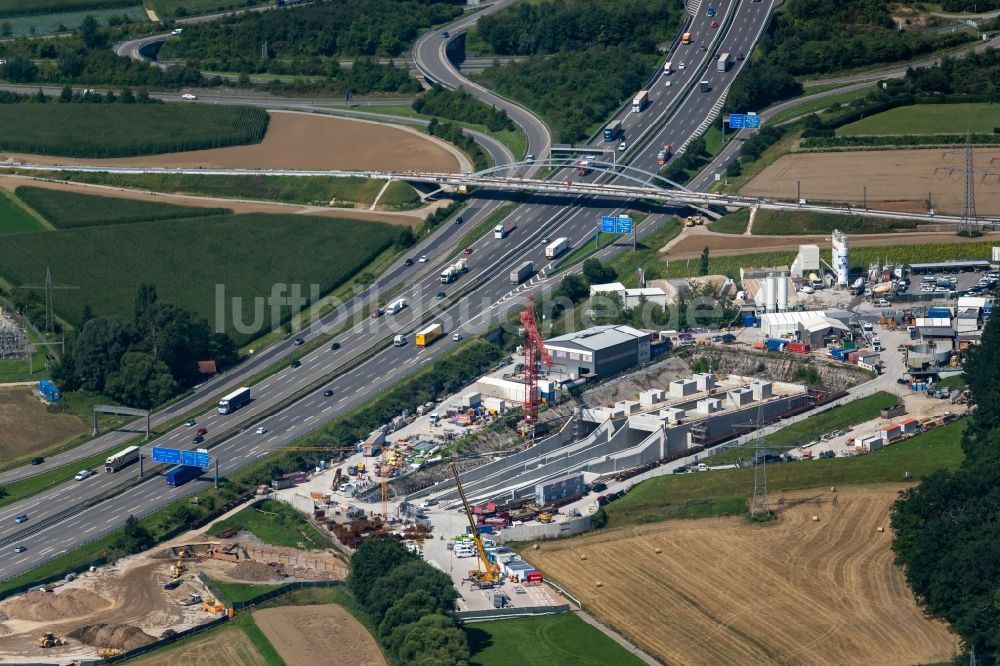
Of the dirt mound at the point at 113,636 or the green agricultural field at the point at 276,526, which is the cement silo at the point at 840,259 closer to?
the green agricultural field at the point at 276,526

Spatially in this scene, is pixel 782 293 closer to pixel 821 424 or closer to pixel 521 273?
pixel 821 424

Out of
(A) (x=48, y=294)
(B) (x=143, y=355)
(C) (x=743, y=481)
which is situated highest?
(A) (x=48, y=294)

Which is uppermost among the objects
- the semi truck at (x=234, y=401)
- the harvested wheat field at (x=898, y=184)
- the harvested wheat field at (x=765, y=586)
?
the harvested wheat field at (x=898, y=184)

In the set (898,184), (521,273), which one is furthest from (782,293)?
(521,273)

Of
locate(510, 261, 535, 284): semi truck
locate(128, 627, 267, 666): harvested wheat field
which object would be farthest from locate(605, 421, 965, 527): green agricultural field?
locate(510, 261, 535, 284): semi truck

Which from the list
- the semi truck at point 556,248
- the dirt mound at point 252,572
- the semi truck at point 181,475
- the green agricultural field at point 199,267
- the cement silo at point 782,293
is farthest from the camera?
the semi truck at point 556,248

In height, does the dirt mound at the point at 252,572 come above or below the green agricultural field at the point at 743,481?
below

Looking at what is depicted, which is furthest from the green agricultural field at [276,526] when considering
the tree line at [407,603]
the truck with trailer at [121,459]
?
the truck with trailer at [121,459]
